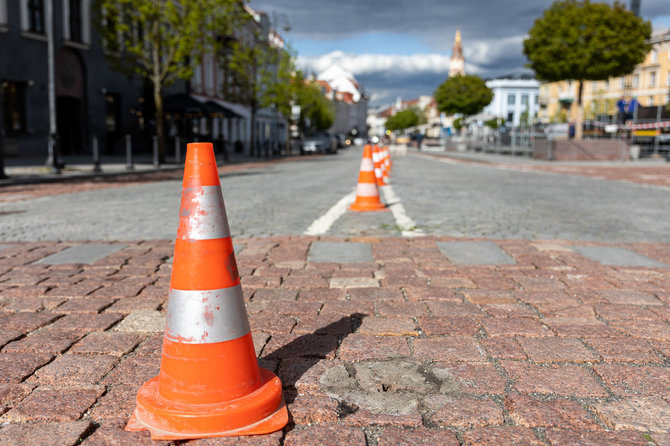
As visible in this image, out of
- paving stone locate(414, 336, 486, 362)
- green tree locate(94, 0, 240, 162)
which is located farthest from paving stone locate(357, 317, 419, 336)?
green tree locate(94, 0, 240, 162)

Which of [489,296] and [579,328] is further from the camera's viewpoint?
[489,296]

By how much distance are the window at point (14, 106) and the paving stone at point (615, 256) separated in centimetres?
2110

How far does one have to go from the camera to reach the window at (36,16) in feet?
73.0

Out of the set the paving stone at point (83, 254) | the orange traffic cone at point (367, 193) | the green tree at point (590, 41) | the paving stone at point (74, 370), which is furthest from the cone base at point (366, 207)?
the green tree at point (590, 41)

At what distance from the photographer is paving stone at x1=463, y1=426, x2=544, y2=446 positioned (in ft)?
6.56

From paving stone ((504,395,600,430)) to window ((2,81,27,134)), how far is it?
22744 mm

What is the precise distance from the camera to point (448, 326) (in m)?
3.18

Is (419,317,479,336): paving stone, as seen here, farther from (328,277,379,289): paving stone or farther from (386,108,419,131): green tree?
(386,108,419,131): green tree

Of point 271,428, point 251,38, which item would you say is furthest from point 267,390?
point 251,38

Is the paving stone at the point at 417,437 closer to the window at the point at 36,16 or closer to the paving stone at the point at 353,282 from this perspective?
the paving stone at the point at 353,282

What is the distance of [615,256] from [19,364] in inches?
175

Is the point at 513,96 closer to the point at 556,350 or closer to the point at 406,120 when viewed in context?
the point at 406,120

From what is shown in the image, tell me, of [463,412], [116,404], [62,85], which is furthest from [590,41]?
[116,404]

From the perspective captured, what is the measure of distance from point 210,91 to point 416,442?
1624 inches
